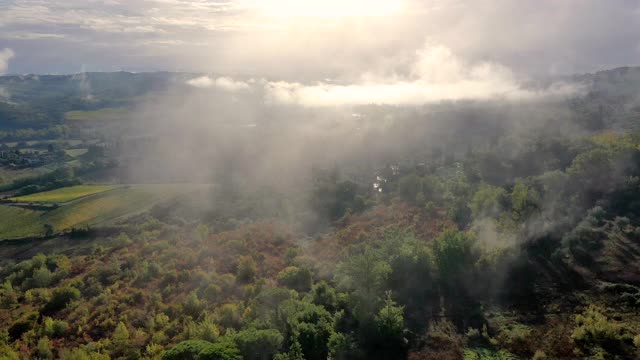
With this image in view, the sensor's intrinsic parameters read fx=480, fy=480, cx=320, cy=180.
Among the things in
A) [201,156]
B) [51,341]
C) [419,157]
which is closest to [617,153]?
[419,157]

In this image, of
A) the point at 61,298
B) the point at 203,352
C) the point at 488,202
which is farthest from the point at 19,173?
the point at 203,352

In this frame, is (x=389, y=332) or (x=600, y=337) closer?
(x=600, y=337)

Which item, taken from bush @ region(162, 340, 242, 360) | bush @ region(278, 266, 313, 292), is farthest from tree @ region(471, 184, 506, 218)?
bush @ region(162, 340, 242, 360)

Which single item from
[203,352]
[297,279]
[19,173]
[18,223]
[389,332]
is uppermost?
[203,352]

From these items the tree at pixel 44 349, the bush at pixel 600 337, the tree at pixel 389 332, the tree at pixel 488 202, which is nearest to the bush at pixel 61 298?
the tree at pixel 44 349

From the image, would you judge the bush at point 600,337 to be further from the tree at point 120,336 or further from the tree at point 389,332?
the tree at point 120,336

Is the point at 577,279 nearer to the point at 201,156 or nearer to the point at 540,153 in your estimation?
the point at 540,153

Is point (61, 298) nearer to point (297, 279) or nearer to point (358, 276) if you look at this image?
point (297, 279)
